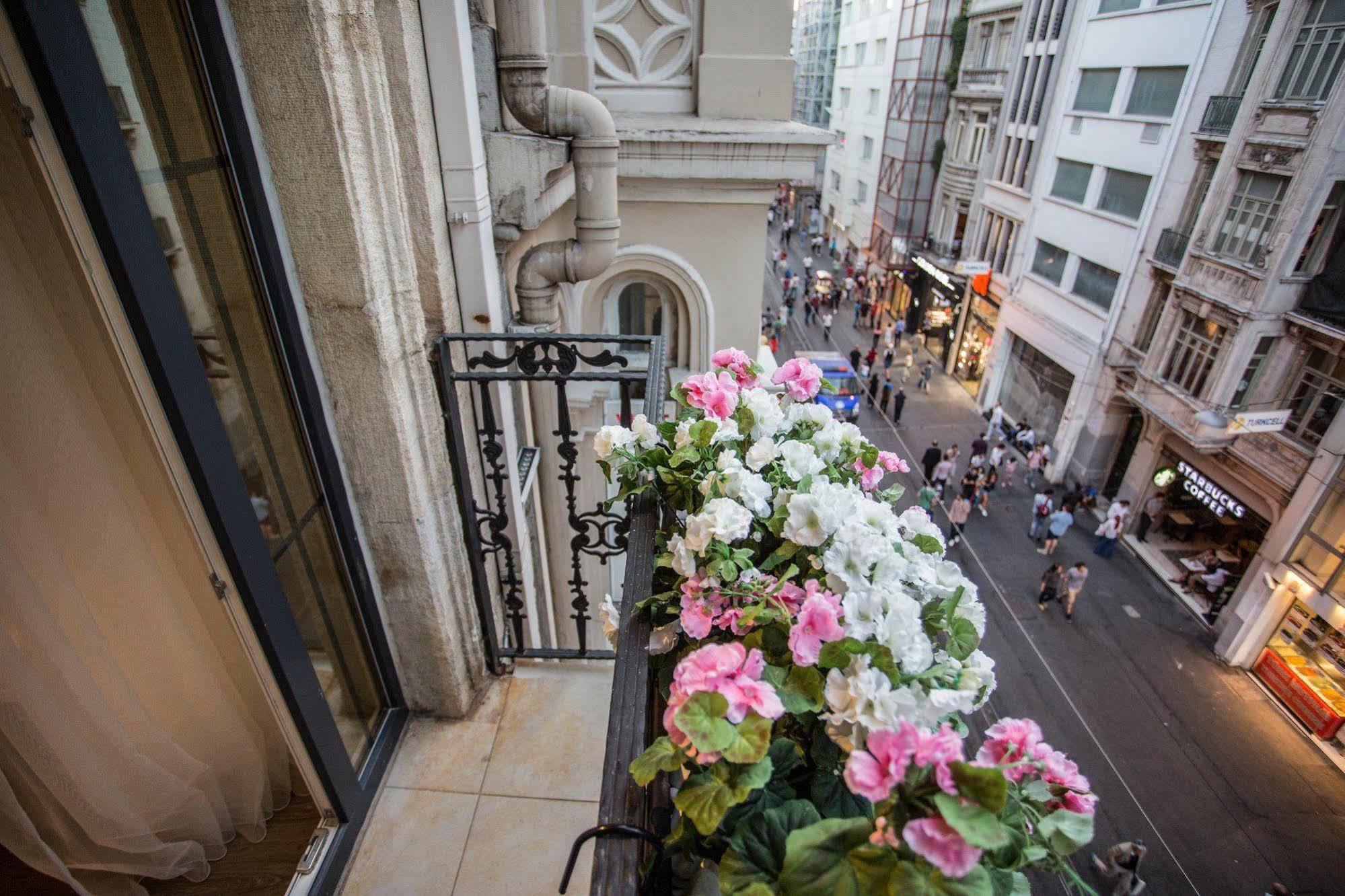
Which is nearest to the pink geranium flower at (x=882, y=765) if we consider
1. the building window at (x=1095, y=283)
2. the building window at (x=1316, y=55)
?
the building window at (x=1316, y=55)

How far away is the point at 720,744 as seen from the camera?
1033mm

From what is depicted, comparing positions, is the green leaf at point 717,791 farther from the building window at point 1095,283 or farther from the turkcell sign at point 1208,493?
the building window at point 1095,283

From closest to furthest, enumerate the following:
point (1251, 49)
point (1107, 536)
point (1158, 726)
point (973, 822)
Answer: point (973, 822) → point (1158, 726) → point (1251, 49) → point (1107, 536)

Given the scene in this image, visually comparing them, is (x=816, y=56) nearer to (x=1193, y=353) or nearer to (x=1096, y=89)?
(x=1096, y=89)

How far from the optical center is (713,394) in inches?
74.2

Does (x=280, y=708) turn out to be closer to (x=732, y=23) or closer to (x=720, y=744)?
(x=720, y=744)

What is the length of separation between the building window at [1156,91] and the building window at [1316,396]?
17.0ft

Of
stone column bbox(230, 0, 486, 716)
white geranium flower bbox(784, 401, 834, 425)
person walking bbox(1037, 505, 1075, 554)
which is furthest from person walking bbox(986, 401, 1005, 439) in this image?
white geranium flower bbox(784, 401, 834, 425)

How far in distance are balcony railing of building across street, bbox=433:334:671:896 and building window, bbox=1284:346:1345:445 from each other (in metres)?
10.6

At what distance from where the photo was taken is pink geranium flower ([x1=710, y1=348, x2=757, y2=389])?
215 centimetres

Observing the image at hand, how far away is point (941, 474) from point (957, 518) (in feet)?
3.80

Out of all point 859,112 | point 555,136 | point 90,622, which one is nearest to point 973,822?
point 90,622

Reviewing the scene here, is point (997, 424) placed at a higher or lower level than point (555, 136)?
lower

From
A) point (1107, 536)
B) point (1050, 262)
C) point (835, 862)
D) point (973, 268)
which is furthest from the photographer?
point (973, 268)
